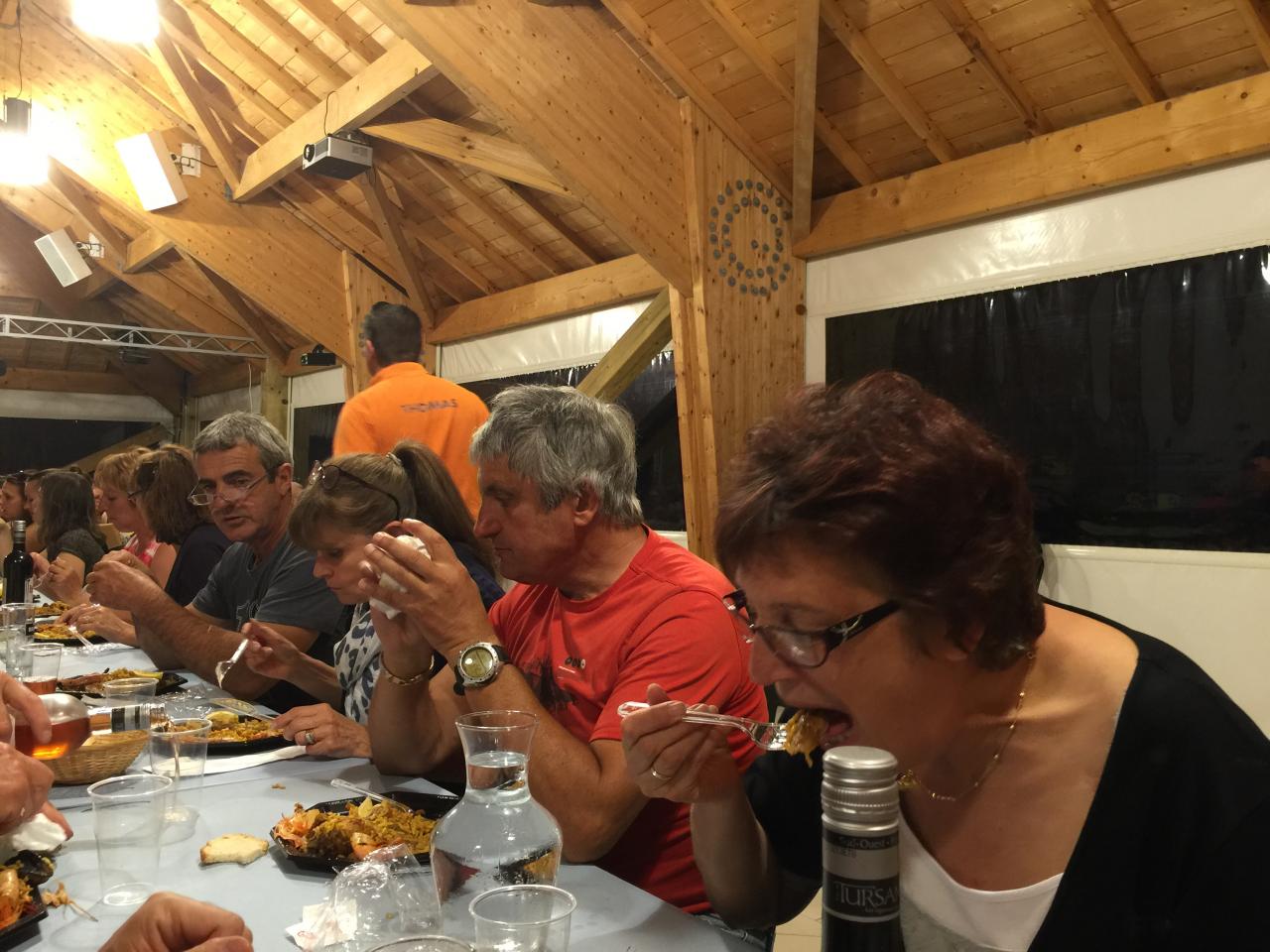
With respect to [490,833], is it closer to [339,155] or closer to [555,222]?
[555,222]

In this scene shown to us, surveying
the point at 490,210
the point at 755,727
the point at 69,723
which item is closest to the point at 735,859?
the point at 755,727

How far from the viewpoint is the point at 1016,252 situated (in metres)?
4.29

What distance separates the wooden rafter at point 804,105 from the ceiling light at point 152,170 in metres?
5.15

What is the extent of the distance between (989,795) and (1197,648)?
10.2ft

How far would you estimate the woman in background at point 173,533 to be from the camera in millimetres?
3801

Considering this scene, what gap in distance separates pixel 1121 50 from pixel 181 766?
3.78 m

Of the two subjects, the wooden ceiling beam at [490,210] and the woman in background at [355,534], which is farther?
the wooden ceiling beam at [490,210]

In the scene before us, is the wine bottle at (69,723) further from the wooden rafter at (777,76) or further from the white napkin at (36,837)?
the wooden rafter at (777,76)

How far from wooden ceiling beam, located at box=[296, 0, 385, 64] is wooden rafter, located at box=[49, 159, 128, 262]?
5.09 m

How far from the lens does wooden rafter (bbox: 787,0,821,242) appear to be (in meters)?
3.99

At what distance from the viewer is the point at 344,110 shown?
606cm

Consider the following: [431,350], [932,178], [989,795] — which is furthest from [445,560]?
[431,350]

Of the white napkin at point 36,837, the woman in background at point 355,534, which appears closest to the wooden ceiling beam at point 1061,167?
the woman in background at point 355,534

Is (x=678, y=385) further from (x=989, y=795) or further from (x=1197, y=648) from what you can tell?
(x=989, y=795)
